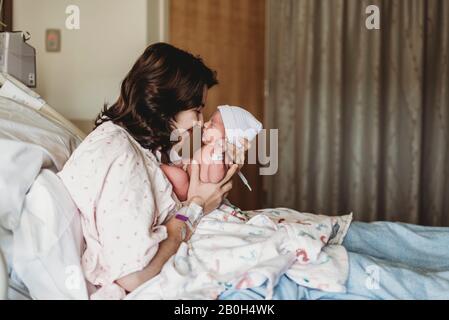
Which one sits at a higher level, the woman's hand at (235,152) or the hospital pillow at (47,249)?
the woman's hand at (235,152)

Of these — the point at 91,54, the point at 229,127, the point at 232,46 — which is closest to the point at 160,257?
the point at 229,127

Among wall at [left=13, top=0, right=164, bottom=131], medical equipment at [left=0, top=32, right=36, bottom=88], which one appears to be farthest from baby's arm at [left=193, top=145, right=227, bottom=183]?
wall at [left=13, top=0, right=164, bottom=131]

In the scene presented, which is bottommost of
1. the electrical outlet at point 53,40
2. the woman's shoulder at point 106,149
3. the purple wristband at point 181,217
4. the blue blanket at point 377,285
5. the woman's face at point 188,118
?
the blue blanket at point 377,285

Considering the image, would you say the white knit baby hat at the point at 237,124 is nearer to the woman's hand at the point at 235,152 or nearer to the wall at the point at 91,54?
the woman's hand at the point at 235,152

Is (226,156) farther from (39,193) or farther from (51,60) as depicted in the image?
(51,60)

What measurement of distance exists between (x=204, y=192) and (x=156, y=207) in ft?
0.65

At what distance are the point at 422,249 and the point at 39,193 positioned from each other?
3.16 feet

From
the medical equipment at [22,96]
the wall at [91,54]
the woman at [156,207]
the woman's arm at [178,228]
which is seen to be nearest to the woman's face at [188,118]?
the woman at [156,207]

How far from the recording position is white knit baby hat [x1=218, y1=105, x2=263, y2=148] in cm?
130

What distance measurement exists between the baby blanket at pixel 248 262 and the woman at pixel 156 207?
0.03 m

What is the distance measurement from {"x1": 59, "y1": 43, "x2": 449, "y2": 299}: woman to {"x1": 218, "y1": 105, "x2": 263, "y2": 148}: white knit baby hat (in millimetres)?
53

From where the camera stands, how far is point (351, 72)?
2.80m

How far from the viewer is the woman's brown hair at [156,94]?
1183 mm
